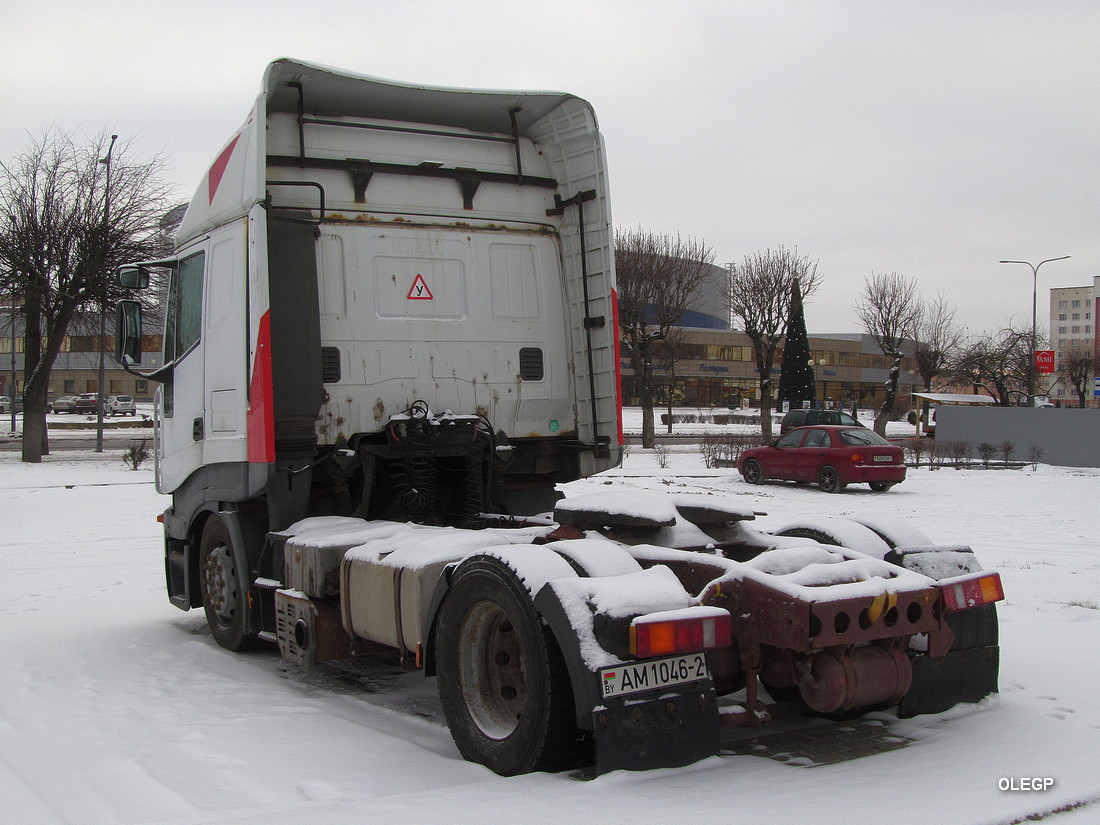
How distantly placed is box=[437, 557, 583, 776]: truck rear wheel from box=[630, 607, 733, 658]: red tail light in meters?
0.38

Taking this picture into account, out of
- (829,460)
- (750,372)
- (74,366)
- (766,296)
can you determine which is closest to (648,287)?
(766,296)

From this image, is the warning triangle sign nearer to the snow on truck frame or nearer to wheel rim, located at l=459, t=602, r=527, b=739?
the snow on truck frame

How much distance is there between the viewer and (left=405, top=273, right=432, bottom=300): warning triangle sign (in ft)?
21.6

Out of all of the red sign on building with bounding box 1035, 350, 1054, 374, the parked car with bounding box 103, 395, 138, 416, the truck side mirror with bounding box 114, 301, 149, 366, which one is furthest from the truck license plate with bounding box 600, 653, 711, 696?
the parked car with bounding box 103, 395, 138, 416

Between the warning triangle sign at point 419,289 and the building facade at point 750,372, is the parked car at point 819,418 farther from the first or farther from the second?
the building facade at point 750,372

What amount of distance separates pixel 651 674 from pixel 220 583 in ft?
13.2

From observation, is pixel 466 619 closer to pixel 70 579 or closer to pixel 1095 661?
pixel 1095 661

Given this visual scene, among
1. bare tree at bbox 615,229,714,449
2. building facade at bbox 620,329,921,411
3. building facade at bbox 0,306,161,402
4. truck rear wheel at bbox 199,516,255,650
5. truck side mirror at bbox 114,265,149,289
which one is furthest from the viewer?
building facade at bbox 620,329,921,411

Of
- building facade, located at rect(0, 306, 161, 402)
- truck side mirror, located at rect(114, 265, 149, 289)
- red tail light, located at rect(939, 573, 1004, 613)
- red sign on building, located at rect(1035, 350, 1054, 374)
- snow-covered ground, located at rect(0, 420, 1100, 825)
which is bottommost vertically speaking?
snow-covered ground, located at rect(0, 420, 1100, 825)

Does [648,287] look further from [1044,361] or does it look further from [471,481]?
[471,481]

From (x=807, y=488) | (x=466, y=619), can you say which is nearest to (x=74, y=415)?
(x=807, y=488)

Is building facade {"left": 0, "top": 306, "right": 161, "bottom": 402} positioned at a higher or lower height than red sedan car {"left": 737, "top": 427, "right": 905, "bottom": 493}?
higher

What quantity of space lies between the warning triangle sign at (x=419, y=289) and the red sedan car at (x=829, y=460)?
13.9 meters

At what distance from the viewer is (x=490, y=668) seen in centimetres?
425
